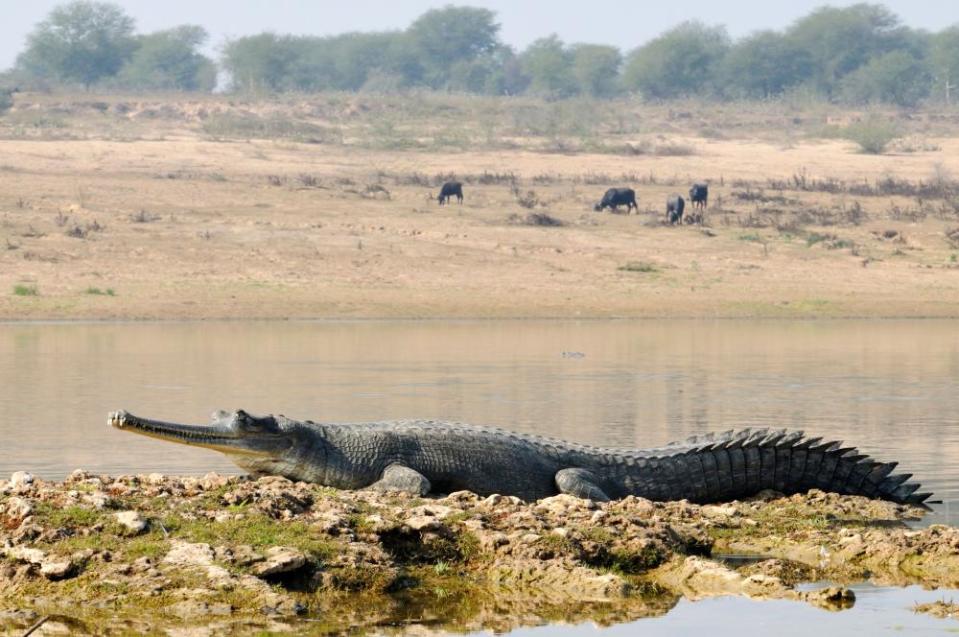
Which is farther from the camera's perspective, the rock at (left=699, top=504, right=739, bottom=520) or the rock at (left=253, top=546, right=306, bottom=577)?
the rock at (left=699, top=504, right=739, bottom=520)

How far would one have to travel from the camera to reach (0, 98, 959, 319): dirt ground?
2191cm

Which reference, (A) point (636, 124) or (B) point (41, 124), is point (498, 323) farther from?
(A) point (636, 124)

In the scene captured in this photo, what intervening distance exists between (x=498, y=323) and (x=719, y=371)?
6174 millimetres

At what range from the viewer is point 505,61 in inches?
2776

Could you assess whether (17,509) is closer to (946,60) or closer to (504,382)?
(504,382)

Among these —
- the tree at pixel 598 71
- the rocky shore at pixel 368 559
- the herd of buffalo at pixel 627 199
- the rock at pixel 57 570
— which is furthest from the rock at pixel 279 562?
the tree at pixel 598 71

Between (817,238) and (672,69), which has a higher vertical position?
(672,69)

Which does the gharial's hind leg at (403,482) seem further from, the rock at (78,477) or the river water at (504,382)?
the river water at (504,382)

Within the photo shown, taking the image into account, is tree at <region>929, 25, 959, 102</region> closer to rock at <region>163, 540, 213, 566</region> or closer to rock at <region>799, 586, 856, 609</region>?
rock at <region>799, 586, 856, 609</region>

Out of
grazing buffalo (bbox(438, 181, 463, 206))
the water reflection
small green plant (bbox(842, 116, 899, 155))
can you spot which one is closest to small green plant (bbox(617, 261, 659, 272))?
the water reflection

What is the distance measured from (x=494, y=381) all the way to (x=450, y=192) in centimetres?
1432

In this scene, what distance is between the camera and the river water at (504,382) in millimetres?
10391

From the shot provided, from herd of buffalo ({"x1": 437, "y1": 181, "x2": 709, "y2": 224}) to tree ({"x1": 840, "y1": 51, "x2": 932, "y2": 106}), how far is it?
2611cm

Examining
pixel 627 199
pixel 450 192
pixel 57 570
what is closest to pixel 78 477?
pixel 57 570
